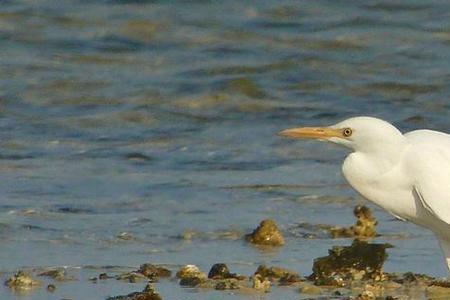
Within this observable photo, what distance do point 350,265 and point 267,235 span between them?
3.00ft

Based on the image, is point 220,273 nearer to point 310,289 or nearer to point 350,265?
point 310,289

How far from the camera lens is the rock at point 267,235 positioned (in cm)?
764

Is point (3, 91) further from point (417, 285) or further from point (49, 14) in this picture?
point (417, 285)

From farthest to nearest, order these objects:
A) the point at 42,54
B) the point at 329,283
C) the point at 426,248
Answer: the point at 42,54 < the point at 426,248 < the point at 329,283

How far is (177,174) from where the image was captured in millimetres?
9586

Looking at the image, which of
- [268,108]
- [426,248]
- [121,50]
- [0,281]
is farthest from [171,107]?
[0,281]

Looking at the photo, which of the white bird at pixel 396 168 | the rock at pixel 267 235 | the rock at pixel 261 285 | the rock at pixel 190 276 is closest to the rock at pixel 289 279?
the rock at pixel 261 285

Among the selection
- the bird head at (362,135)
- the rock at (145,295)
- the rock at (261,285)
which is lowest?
the rock at (145,295)

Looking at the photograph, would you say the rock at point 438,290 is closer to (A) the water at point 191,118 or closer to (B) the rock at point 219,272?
(A) the water at point 191,118

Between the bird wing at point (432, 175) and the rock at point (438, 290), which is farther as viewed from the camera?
the rock at point (438, 290)

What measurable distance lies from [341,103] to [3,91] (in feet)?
9.58

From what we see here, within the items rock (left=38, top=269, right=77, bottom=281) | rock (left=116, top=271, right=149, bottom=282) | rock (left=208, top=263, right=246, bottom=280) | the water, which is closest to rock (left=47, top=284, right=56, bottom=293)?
the water

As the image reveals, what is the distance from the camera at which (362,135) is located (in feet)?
20.9

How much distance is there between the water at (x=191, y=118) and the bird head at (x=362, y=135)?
75 centimetres
